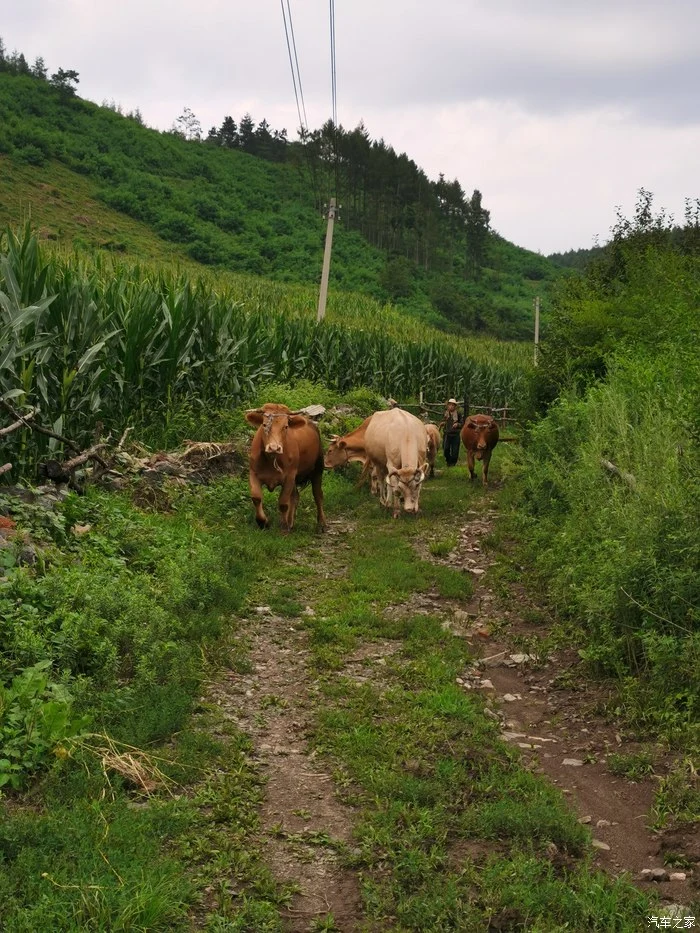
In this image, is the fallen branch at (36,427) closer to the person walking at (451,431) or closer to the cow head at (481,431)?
the cow head at (481,431)

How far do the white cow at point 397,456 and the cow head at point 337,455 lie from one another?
711mm

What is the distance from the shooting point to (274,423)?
35.1 ft

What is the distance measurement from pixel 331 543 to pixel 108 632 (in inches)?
212

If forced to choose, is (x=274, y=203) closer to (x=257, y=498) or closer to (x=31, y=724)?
(x=257, y=498)

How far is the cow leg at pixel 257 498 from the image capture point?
10.6m

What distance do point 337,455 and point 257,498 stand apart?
4.65 m

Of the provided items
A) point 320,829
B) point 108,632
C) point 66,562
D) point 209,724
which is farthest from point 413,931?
point 66,562

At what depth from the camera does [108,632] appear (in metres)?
5.90

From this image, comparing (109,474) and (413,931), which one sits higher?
(109,474)

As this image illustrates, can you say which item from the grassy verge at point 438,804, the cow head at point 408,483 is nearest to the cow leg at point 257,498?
the cow head at point 408,483

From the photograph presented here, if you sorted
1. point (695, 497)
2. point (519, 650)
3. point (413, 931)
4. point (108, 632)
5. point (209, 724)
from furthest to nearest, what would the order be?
1. point (519, 650)
2. point (695, 497)
3. point (108, 632)
4. point (209, 724)
5. point (413, 931)

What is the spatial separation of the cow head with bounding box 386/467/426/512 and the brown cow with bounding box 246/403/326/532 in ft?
5.21

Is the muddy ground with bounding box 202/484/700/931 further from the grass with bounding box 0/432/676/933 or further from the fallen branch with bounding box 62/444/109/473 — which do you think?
the fallen branch with bounding box 62/444/109/473

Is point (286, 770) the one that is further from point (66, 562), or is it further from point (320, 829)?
point (66, 562)
